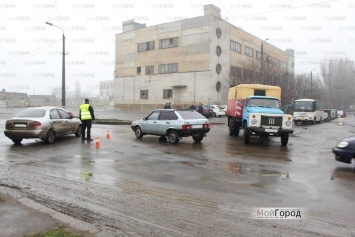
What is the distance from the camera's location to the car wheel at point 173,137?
13.6 m

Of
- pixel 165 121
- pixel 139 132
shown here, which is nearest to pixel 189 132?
pixel 165 121

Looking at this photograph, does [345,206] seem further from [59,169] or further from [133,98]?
[133,98]

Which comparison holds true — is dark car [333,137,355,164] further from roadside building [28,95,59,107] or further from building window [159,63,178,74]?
roadside building [28,95,59,107]

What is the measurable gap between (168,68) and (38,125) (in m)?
42.7

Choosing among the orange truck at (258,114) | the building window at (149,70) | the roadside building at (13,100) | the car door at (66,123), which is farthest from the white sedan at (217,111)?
the roadside building at (13,100)

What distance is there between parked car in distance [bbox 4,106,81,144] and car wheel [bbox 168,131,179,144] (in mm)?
4934

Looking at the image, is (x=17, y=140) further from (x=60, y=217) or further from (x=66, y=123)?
(x=60, y=217)

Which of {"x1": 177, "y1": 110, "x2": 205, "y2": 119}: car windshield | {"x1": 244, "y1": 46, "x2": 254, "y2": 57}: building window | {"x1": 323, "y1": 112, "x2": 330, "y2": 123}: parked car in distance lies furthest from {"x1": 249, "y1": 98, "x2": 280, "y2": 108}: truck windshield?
{"x1": 244, "y1": 46, "x2": 254, "y2": 57}: building window

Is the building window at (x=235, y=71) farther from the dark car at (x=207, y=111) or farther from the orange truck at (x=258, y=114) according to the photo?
the orange truck at (x=258, y=114)

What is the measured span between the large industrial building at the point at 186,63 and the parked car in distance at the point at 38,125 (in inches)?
1336

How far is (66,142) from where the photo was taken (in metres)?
13.6

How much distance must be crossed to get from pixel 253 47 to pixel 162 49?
57.9ft

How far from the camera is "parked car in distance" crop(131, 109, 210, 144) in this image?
44.3ft

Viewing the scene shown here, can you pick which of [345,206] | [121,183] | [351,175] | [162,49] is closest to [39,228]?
[121,183]
